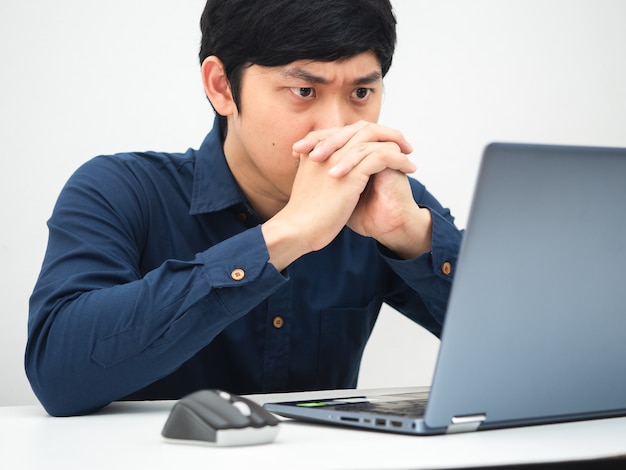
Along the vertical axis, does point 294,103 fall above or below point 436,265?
above

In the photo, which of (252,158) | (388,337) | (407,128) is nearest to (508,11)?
(407,128)

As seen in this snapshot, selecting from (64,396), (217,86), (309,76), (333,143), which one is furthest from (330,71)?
(64,396)

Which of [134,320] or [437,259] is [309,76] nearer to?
[437,259]

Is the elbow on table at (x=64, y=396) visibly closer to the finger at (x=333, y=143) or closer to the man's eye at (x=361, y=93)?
the finger at (x=333, y=143)

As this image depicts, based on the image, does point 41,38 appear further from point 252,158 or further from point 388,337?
point 388,337

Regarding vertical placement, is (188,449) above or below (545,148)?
below

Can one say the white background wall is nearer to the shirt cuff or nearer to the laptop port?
the shirt cuff

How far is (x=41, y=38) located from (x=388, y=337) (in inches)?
43.6

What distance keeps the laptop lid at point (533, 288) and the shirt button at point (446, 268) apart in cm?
40

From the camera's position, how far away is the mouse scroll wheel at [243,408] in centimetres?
74

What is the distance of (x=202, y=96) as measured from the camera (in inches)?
79.6

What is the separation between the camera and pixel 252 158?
141 centimetres

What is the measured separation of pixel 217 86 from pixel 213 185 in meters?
0.18

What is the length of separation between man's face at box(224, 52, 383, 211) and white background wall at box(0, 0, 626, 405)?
628 mm
